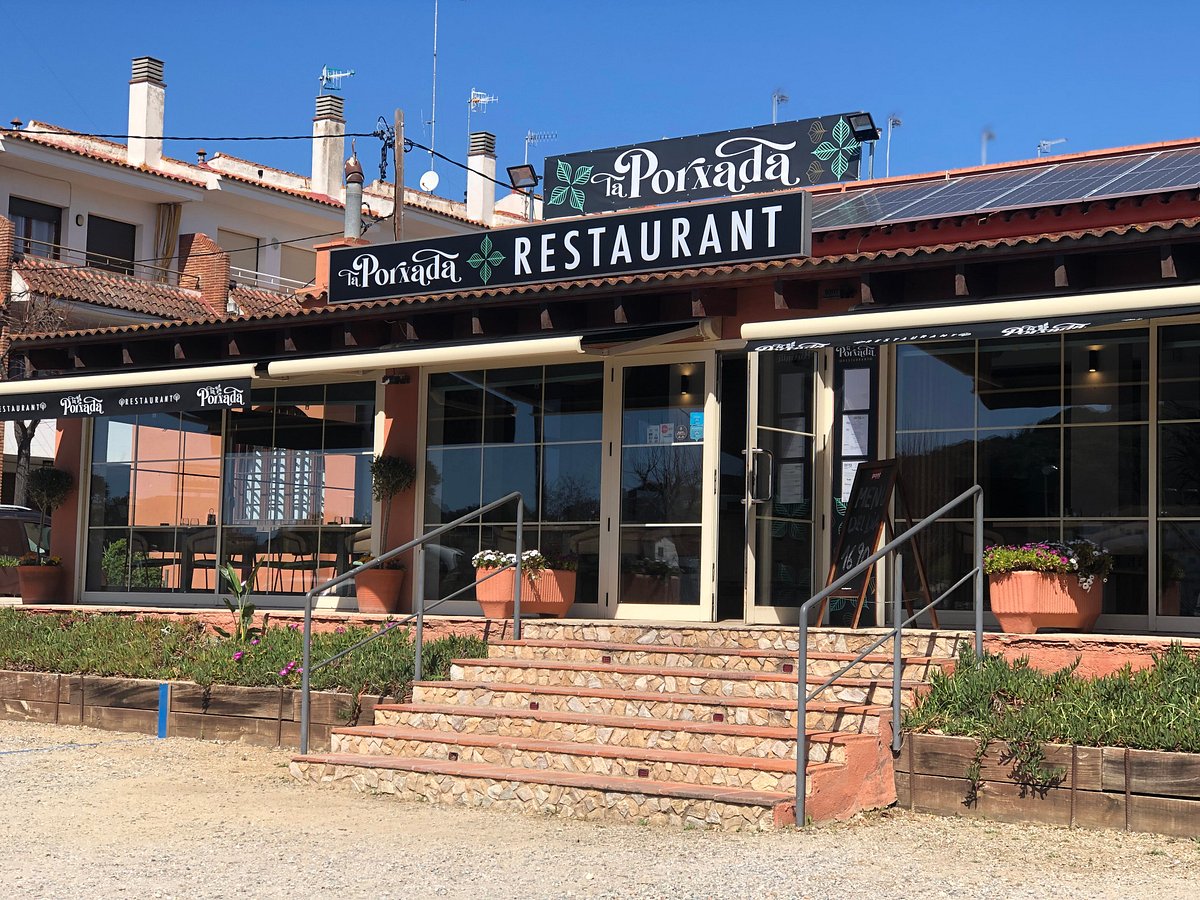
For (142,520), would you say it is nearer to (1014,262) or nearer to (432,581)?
(432,581)

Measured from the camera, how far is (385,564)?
1267cm

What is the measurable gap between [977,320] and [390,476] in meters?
5.47

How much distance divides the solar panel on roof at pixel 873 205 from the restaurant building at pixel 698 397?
0.28ft

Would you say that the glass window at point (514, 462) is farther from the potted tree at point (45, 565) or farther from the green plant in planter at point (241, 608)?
the potted tree at point (45, 565)

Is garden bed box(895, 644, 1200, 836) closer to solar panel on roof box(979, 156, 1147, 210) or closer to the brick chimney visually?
solar panel on roof box(979, 156, 1147, 210)

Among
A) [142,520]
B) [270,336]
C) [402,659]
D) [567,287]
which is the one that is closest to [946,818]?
[402,659]

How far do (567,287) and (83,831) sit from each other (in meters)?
5.75

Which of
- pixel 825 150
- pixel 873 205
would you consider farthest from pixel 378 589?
pixel 825 150

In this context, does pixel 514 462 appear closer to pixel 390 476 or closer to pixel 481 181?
pixel 390 476

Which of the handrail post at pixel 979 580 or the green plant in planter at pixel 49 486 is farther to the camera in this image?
the green plant in planter at pixel 49 486

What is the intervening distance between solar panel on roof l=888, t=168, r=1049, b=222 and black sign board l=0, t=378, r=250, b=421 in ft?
20.3

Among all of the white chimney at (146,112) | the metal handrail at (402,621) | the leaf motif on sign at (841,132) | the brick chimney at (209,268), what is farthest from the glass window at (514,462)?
the white chimney at (146,112)

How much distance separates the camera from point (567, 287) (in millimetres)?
11602

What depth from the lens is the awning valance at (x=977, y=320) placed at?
8.92 m
